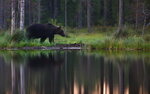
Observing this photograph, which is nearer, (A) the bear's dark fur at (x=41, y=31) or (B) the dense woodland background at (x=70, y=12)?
(A) the bear's dark fur at (x=41, y=31)

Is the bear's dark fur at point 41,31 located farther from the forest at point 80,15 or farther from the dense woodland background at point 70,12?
the dense woodland background at point 70,12

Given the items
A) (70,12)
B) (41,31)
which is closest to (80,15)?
(70,12)

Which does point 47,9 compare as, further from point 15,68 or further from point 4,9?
point 15,68

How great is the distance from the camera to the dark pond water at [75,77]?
11023 mm

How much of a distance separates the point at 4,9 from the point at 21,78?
54.2 metres

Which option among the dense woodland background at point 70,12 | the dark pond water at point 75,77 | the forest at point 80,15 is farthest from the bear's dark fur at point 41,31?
the dense woodland background at point 70,12

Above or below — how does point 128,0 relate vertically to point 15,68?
above

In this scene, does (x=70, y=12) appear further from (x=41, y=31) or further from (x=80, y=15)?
(x=41, y=31)

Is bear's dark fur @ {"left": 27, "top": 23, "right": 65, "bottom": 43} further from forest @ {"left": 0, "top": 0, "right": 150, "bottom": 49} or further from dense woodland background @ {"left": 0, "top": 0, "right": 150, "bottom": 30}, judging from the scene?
dense woodland background @ {"left": 0, "top": 0, "right": 150, "bottom": 30}

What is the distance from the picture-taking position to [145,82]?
12062 millimetres

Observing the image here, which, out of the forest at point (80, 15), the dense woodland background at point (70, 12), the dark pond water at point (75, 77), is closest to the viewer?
the dark pond water at point (75, 77)

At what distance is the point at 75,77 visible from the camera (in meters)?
13.5

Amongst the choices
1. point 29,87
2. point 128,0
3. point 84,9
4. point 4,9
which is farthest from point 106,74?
point 84,9

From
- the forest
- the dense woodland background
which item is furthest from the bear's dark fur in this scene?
the dense woodland background
